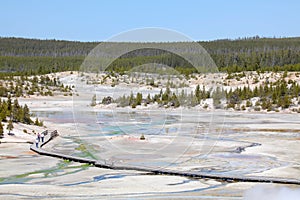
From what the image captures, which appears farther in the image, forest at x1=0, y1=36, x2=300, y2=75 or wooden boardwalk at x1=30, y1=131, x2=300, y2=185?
forest at x1=0, y1=36, x2=300, y2=75

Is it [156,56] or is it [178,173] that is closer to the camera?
[178,173]

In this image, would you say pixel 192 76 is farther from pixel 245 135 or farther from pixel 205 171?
pixel 205 171

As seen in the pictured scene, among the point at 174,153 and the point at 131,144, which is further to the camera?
the point at 131,144

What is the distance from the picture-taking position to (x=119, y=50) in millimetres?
23047

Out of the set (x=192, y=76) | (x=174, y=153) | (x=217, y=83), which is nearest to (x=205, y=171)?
(x=174, y=153)

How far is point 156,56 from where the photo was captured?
7031cm

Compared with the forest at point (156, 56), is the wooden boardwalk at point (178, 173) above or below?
below

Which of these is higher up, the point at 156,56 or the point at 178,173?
the point at 156,56

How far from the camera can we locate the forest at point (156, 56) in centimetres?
6938

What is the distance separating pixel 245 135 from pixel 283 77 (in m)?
27.7

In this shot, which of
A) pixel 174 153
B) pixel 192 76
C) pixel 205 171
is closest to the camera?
pixel 205 171

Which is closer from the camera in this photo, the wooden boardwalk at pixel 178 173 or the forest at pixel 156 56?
the wooden boardwalk at pixel 178 173

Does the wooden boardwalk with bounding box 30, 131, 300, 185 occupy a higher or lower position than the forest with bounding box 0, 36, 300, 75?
lower

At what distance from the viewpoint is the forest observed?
2731 inches
